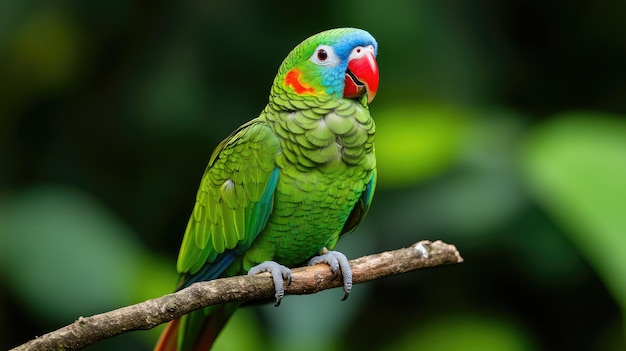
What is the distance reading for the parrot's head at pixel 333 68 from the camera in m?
1.41

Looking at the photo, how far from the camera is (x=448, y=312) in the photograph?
2510 millimetres

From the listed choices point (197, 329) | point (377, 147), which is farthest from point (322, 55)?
point (377, 147)

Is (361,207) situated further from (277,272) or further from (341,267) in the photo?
(277,272)

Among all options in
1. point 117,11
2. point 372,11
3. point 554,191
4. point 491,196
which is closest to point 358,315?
point 491,196

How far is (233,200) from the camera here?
1588mm

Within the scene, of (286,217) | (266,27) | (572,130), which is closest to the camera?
(286,217)

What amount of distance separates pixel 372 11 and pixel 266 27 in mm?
399

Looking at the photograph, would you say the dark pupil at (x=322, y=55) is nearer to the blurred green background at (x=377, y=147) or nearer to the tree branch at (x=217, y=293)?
the tree branch at (x=217, y=293)

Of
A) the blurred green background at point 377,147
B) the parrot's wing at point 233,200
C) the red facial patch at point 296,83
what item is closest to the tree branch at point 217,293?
the parrot's wing at point 233,200

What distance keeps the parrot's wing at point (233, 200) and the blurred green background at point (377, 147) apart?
0.75 metres

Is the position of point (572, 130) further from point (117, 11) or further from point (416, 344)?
point (117, 11)

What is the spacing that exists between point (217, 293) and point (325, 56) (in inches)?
19.3

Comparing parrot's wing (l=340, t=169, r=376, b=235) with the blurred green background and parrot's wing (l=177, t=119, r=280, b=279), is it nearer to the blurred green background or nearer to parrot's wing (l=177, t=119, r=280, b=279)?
parrot's wing (l=177, t=119, r=280, b=279)

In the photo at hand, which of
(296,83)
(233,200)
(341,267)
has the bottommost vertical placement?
(341,267)
